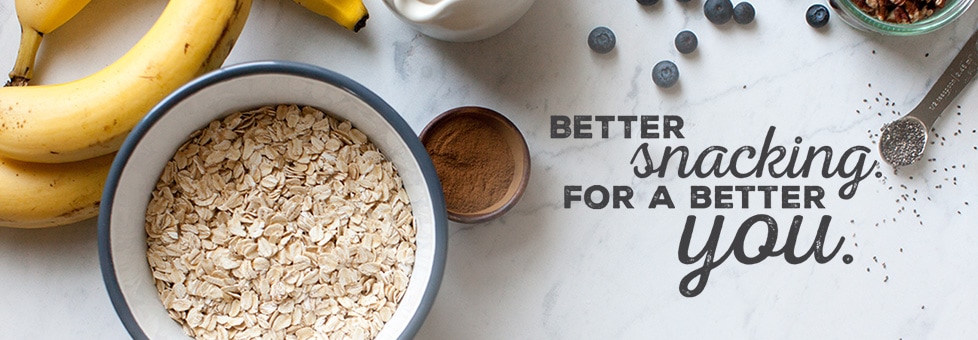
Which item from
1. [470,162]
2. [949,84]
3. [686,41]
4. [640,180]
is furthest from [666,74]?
[949,84]

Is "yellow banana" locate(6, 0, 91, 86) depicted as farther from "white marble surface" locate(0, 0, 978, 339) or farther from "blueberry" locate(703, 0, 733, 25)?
"blueberry" locate(703, 0, 733, 25)

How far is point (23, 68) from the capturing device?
1.04 meters

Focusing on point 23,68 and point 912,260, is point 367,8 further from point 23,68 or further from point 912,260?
point 912,260

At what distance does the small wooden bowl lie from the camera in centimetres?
104

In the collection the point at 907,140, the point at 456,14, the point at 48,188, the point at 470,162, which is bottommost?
the point at 48,188

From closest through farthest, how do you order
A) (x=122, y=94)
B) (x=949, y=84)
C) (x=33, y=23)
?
(x=122, y=94), (x=33, y=23), (x=949, y=84)

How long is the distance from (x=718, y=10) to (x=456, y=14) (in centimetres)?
40

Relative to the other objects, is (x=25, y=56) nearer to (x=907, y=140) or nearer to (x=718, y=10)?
(x=718, y=10)

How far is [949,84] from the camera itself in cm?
113

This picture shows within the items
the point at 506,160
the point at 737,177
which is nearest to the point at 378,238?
the point at 506,160

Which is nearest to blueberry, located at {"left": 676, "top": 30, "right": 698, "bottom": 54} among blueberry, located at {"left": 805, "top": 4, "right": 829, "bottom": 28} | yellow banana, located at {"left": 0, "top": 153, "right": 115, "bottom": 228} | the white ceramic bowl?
blueberry, located at {"left": 805, "top": 4, "right": 829, "bottom": 28}

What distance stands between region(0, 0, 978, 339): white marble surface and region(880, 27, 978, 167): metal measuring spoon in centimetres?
1

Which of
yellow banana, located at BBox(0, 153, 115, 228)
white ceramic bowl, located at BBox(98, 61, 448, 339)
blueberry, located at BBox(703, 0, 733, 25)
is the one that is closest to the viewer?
white ceramic bowl, located at BBox(98, 61, 448, 339)

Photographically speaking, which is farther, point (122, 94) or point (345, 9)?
point (345, 9)
